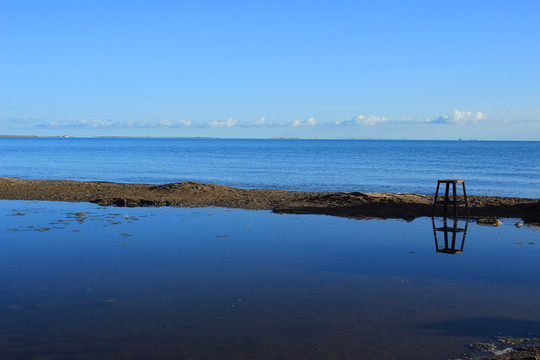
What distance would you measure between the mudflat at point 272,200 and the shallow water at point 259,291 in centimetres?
255

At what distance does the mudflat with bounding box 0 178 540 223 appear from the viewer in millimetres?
17656

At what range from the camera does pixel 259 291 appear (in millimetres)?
8820

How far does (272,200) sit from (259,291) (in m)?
12.0

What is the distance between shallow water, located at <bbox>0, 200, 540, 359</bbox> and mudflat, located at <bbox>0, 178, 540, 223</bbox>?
100 inches

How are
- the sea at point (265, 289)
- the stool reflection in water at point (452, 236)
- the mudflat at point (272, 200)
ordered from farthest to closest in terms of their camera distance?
the mudflat at point (272, 200) < the stool reflection in water at point (452, 236) < the sea at point (265, 289)

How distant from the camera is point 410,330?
7.09 metres

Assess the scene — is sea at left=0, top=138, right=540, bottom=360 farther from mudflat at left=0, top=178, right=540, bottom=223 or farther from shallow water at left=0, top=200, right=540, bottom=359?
mudflat at left=0, top=178, right=540, bottom=223

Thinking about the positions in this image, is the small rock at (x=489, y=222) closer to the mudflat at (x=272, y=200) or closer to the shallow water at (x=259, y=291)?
the shallow water at (x=259, y=291)

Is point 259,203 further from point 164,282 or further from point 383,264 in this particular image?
point 164,282

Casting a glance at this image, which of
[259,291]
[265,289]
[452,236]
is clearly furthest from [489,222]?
[259,291]

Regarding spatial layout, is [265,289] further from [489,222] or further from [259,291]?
[489,222]

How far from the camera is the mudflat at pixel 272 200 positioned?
17656 millimetres

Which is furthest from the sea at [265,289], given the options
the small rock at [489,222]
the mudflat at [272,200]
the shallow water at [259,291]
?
the mudflat at [272,200]

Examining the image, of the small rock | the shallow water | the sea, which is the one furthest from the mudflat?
the shallow water
